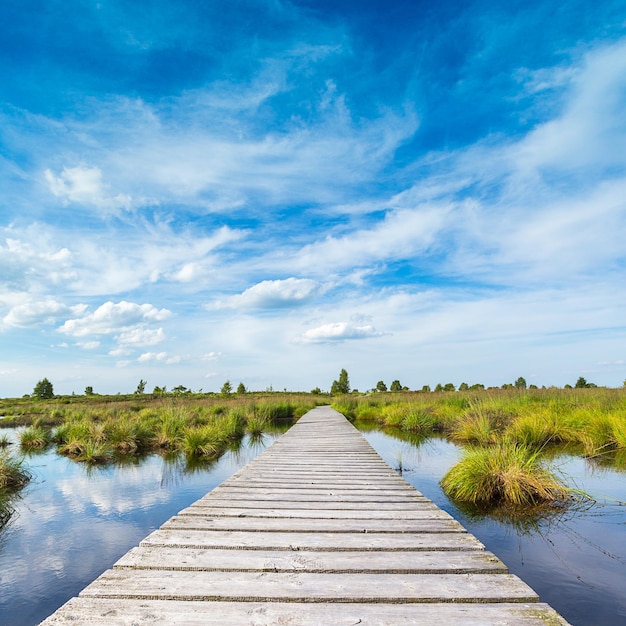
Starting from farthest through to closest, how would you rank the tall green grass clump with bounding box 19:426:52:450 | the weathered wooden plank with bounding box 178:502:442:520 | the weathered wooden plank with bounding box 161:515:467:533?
the tall green grass clump with bounding box 19:426:52:450, the weathered wooden plank with bounding box 178:502:442:520, the weathered wooden plank with bounding box 161:515:467:533

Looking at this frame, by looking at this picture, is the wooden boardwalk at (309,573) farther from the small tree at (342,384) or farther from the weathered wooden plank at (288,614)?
the small tree at (342,384)

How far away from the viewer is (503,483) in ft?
20.2

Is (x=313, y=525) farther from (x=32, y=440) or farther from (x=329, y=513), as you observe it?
(x=32, y=440)

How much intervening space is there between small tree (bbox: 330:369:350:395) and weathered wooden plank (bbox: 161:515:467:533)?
42872 mm

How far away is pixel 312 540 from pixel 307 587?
768 millimetres

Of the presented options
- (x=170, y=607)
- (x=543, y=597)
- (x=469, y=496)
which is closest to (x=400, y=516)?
(x=543, y=597)

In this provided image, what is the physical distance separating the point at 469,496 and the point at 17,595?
18.4ft

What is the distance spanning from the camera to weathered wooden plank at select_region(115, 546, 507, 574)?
102 inches

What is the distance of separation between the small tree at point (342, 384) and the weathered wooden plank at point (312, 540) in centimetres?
4327

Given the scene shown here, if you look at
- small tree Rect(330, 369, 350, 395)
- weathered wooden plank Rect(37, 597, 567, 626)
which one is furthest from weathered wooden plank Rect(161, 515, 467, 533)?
small tree Rect(330, 369, 350, 395)

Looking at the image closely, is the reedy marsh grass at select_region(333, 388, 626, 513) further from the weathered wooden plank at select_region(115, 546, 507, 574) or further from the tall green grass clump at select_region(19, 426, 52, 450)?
the tall green grass clump at select_region(19, 426, 52, 450)

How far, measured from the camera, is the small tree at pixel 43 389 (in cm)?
4028

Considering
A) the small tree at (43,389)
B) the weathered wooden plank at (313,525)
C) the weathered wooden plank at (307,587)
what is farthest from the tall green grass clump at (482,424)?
the small tree at (43,389)

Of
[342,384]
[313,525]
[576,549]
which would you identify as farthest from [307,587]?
[342,384]
